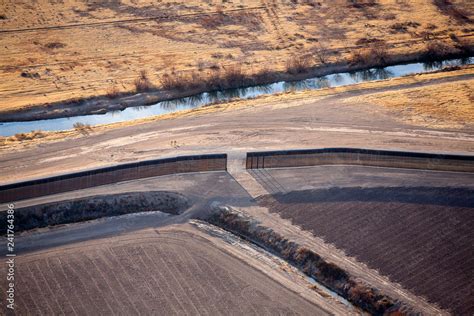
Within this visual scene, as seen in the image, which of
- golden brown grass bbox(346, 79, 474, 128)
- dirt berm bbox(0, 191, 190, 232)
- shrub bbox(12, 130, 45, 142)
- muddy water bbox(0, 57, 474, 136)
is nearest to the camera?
dirt berm bbox(0, 191, 190, 232)

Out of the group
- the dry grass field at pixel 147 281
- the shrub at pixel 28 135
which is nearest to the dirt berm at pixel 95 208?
the dry grass field at pixel 147 281

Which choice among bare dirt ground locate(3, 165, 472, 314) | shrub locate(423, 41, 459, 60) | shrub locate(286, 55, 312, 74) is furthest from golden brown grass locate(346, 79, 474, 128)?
bare dirt ground locate(3, 165, 472, 314)

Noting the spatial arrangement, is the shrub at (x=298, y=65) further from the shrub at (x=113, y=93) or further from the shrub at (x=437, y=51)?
the shrub at (x=113, y=93)

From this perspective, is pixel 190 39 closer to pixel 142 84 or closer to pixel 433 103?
pixel 142 84

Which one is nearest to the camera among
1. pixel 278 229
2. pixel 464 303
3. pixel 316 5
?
A: pixel 464 303

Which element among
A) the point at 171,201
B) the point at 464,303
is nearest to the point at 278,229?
the point at 171,201

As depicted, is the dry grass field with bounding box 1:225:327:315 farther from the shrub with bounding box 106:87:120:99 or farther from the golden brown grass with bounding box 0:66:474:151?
the shrub with bounding box 106:87:120:99

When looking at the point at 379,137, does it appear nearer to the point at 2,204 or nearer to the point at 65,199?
the point at 65,199
